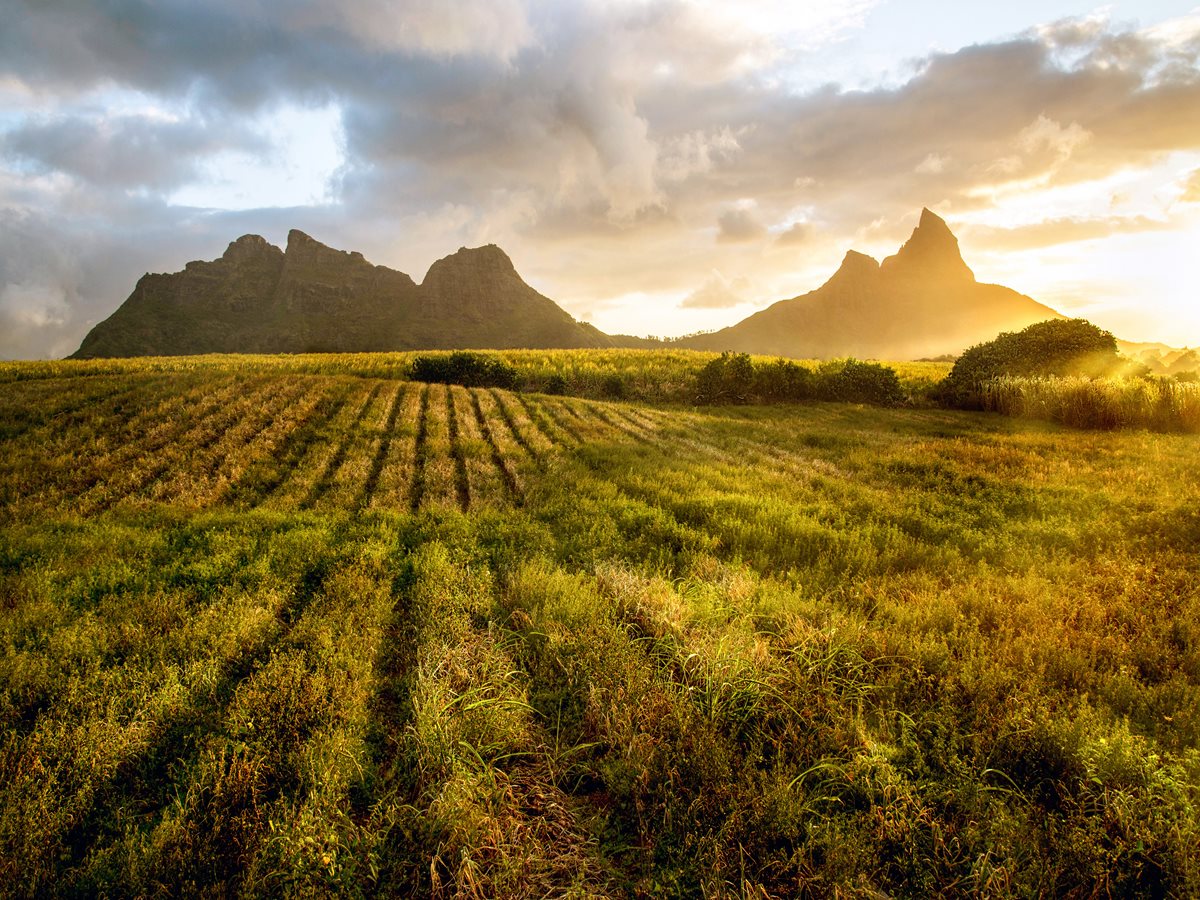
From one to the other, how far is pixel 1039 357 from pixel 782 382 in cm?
1220

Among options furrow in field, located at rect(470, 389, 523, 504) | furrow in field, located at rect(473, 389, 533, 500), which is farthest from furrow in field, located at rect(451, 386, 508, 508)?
furrow in field, located at rect(473, 389, 533, 500)

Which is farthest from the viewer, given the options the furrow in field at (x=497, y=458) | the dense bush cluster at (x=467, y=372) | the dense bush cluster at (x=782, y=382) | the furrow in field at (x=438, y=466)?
the dense bush cluster at (x=467, y=372)

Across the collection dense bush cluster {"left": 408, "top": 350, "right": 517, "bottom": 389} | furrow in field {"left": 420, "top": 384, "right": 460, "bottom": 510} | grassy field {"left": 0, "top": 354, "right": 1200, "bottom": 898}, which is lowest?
grassy field {"left": 0, "top": 354, "right": 1200, "bottom": 898}

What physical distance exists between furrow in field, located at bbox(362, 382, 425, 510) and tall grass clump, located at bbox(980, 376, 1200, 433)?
2267 centimetres

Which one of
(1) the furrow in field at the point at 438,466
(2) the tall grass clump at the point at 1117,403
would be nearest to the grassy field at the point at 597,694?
(1) the furrow in field at the point at 438,466

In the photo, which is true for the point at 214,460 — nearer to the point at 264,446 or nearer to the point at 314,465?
the point at 264,446

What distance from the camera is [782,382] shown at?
30.7 m

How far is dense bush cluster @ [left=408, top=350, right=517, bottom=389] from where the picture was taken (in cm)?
3123

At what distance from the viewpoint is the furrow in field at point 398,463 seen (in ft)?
32.1

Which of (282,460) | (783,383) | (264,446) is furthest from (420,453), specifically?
(783,383)

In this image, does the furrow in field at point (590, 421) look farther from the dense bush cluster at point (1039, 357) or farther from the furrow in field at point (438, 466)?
the dense bush cluster at point (1039, 357)

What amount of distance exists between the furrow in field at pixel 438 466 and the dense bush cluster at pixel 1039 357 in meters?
25.0

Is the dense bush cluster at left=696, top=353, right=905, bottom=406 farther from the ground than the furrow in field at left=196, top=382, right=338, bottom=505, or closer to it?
farther from the ground

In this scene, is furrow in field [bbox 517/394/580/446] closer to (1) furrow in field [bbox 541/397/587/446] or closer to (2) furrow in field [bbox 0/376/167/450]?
(1) furrow in field [bbox 541/397/587/446]
